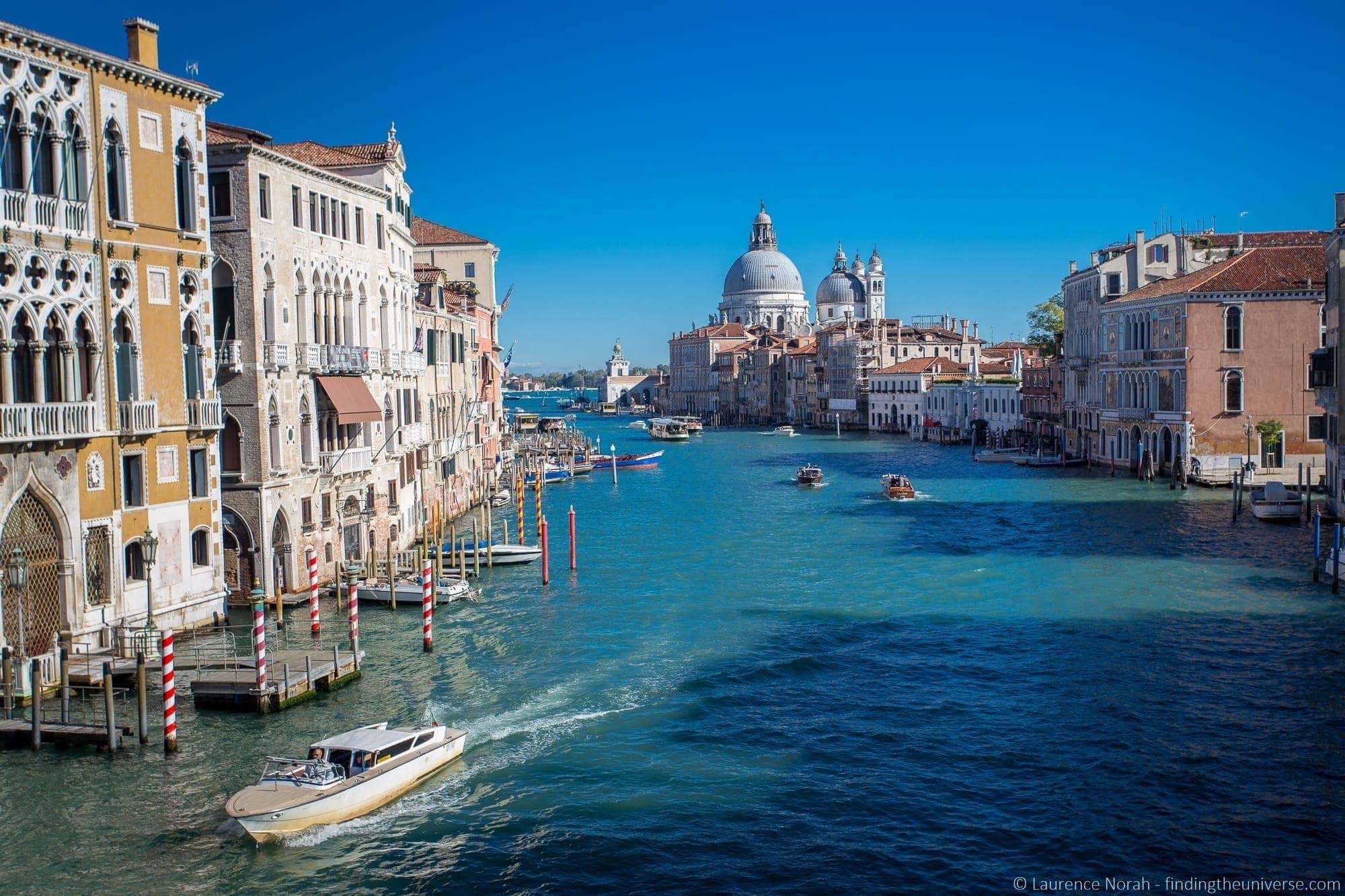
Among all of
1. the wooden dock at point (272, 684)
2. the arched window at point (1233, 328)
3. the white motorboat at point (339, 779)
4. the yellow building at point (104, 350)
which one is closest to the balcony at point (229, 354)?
the yellow building at point (104, 350)

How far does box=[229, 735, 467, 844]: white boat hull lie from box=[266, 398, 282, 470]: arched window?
7623 mm

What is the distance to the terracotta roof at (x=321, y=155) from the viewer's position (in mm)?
22281

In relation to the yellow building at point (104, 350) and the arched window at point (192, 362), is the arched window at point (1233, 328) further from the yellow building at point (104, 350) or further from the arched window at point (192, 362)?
the arched window at point (192, 362)

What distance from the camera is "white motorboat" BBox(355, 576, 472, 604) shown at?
20172mm

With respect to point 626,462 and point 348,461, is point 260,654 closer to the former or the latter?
point 348,461

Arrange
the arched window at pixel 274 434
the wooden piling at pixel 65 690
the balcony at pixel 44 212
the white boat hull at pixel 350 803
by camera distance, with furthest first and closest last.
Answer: the arched window at pixel 274 434, the balcony at pixel 44 212, the wooden piling at pixel 65 690, the white boat hull at pixel 350 803

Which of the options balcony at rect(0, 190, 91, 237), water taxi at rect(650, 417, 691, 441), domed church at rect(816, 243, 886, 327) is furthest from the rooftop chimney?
domed church at rect(816, 243, 886, 327)

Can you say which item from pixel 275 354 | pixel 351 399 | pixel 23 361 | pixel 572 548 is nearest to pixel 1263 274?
pixel 572 548

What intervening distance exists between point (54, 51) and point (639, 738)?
32.5 ft

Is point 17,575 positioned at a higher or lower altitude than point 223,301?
lower

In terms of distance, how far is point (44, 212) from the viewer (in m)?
13.9

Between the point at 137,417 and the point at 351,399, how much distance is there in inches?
235

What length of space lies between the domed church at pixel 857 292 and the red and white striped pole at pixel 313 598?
353ft

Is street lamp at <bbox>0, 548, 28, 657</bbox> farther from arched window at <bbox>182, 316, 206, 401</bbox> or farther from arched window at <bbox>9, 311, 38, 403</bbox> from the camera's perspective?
arched window at <bbox>182, 316, 206, 401</bbox>
